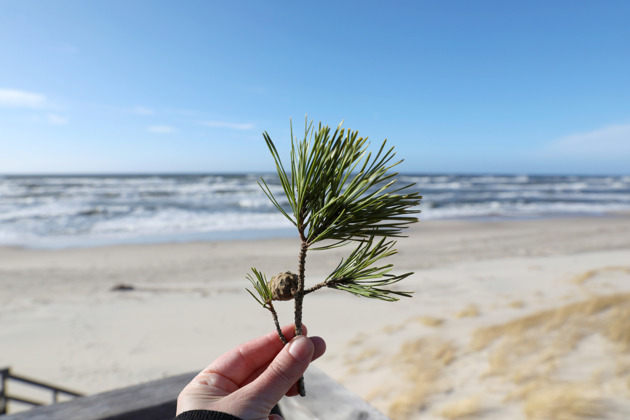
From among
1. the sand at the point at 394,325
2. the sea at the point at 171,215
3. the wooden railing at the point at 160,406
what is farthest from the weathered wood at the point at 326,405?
the sea at the point at 171,215

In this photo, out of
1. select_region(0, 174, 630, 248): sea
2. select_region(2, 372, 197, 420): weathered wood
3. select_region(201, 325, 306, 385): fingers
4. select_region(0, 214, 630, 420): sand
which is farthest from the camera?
select_region(0, 174, 630, 248): sea

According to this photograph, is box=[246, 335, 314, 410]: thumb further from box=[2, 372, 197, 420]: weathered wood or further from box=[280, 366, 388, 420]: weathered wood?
box=[2, 372, 197, 420]: weathered wood

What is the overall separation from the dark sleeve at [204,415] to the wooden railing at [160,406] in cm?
73

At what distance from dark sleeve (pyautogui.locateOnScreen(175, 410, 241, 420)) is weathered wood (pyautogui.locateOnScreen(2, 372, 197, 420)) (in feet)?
2.72

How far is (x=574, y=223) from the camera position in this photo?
709 inches

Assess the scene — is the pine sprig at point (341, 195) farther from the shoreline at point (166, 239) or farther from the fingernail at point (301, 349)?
the shoreline at point (166, 239)

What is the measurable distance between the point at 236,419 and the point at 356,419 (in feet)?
2.55

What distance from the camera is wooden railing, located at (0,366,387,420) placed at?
143cm

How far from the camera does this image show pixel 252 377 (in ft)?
3.58

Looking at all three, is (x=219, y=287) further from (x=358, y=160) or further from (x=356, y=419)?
(x=358, y=160)

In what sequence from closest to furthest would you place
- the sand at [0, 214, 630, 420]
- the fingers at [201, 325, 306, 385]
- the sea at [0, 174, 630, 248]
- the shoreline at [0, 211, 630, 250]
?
the fingers at [201, 325, 306, 385], the sand at [0, 214, 630, 420], the shoreline at [0, 211, 630, 250], the sea at [0, 174, 630, 248]

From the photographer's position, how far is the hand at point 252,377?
2.63ft

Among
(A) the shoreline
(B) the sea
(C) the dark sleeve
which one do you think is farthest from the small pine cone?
(A) the shoreline

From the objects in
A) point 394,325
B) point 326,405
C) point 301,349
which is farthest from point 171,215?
point 301,349
